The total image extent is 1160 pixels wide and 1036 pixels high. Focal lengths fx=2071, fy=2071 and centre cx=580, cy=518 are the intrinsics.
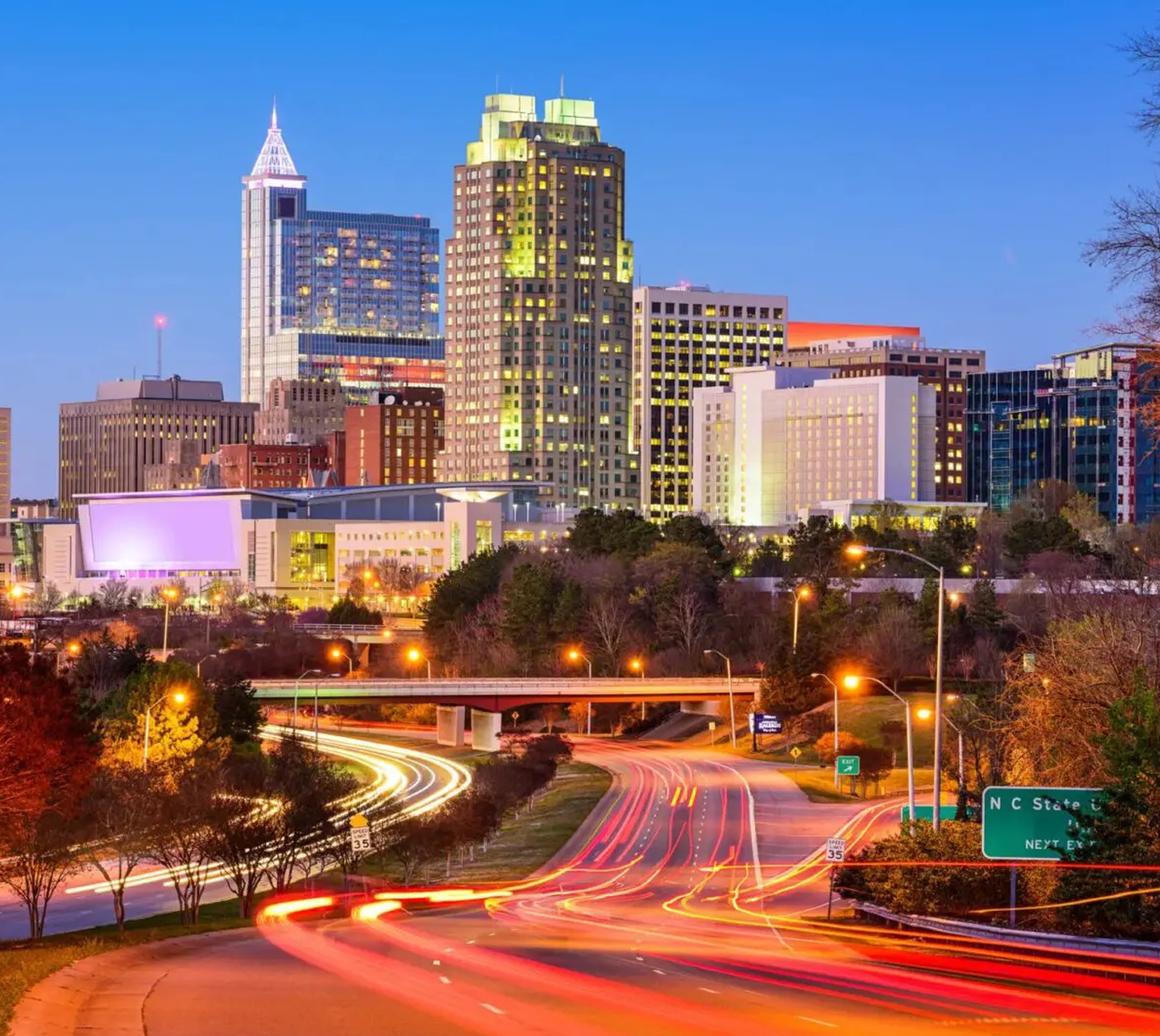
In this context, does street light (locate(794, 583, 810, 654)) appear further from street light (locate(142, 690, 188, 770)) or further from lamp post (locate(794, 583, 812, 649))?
street light (locate(142, 690, 188, 770))

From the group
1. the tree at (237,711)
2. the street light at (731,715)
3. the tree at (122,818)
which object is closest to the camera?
the tree at (122,818)

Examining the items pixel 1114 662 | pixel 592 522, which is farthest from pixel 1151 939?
pixel 592 522

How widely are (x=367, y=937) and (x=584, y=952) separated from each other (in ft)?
23.4

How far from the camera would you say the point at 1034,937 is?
40594 millimetres

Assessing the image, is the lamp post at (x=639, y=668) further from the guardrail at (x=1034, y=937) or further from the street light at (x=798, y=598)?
the guardrail at (x=1034, y=937)

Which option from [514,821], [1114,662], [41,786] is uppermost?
[1114,662]

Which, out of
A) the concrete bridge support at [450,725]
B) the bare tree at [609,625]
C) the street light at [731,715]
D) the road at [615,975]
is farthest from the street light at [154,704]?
the bare tree at [609,625]

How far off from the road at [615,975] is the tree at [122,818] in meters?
6.09

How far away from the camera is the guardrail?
37062 mm

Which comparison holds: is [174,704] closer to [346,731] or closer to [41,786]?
[41,786]

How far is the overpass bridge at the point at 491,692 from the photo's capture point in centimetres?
12762

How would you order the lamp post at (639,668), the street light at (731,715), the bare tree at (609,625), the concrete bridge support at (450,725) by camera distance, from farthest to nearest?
1. the bare tree at (609,625)
2. the lamp post at (639,668)
3. the concrete bridge support at (450,725)
4. the street light at (731,715)

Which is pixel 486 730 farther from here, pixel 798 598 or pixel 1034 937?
pixel 1034 937

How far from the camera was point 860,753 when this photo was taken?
106m
